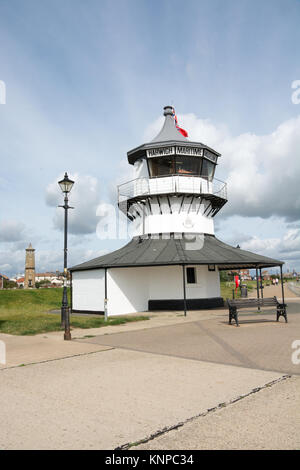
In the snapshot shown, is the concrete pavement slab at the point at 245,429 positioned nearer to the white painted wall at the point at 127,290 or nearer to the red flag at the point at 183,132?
the white painted wall at the point at 127,290

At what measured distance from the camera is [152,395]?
5250mm

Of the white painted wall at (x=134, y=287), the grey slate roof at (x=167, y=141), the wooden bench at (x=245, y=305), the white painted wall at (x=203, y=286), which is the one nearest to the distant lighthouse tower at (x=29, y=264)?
the white painted wall at (x=134, y=287)

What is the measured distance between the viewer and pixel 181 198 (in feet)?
74.4

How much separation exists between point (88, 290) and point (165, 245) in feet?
17.1

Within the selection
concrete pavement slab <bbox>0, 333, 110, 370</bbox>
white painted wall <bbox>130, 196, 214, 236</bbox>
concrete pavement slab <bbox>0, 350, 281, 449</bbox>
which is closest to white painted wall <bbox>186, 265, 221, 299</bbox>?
white painted wall <bbox>130, 196, 214, 236</bbox>

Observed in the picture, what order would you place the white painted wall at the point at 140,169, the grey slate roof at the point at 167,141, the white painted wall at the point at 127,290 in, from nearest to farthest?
the white painted wall at the point at 127,290 → the grey slate roof at the point at 167,141 → the white painted wall at the point at 140,169

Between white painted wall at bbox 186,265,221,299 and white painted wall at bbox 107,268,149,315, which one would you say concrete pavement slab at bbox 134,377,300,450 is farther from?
white painted wall at bbox 186,265,221,299

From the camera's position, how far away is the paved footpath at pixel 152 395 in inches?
149

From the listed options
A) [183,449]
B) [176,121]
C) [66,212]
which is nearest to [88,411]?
[183,449]

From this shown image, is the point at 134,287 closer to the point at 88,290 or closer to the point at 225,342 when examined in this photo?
the point at 88,290

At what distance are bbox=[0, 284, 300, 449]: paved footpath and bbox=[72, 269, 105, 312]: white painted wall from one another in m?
10.1

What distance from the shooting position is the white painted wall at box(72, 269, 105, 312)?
2008cm
